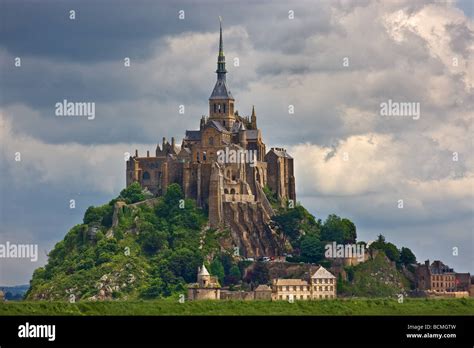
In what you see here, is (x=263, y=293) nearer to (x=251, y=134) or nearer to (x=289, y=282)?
(x=289, y=282)

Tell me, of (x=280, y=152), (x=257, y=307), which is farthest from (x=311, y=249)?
(x=257, y=307)

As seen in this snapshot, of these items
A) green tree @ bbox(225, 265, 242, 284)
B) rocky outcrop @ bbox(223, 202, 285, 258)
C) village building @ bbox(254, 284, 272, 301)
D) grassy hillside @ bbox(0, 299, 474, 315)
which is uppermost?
rocky outcrop @ bbox(223, 202, 285, 258)

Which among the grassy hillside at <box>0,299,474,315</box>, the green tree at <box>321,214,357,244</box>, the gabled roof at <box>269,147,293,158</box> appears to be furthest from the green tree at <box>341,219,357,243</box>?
the grassy hillside at <box>0,299,474,315</box>

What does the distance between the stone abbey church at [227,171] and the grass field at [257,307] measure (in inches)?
771

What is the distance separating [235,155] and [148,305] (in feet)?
91.8

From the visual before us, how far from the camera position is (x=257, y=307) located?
99.4 metres

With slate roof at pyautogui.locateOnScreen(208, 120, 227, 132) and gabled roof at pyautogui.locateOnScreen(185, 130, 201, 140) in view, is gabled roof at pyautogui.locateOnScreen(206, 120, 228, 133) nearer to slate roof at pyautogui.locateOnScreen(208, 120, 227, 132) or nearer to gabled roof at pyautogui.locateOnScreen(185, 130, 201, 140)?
slate roof at pyautogui.locateOnScreen(208, 120, 227, 132)

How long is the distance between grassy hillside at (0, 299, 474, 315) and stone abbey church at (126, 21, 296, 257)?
765 inches

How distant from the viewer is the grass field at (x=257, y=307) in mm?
92688

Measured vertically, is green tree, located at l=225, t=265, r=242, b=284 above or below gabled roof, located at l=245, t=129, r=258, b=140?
below

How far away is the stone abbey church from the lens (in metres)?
125

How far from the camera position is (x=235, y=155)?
127 meters
